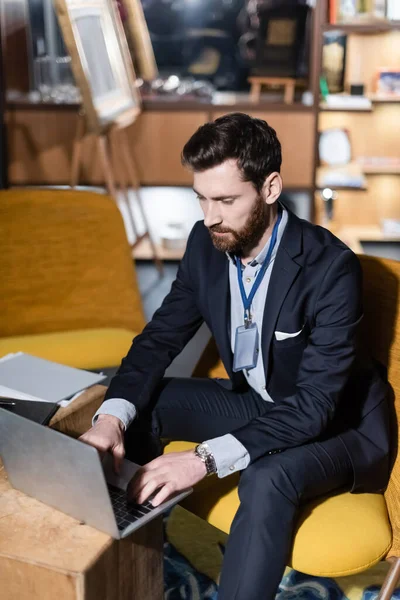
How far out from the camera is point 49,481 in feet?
5.09

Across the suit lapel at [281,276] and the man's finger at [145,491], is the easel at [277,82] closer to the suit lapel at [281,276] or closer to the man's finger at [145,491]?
the suit lapel at [281,276]

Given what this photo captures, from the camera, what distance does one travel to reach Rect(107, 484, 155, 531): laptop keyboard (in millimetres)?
1534

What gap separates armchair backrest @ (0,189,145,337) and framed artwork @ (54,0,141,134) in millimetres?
1588

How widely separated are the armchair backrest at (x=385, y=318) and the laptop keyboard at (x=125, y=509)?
607 millimetres

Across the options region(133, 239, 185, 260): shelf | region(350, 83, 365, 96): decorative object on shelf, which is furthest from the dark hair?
region(350, 83, 365, 96): decorative object on shelf

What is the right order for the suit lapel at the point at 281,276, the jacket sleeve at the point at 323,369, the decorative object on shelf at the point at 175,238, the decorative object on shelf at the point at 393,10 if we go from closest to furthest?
the jacket sleeve at the point at 323,369
the suit lapel at the point at 281,276
the decorative object on shelf at the point at 393,10
the decorative object on shelf at the point at 175,238

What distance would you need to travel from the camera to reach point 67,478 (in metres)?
1.48

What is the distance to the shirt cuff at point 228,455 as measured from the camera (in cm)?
171

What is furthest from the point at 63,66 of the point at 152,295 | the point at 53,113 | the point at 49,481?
the point at 49,481

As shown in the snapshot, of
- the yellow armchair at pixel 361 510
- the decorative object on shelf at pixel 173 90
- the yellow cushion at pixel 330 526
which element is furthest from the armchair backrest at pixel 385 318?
the decorative object on shelf at pixel 173 90

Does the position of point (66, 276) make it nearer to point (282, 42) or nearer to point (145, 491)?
point (145, 491)

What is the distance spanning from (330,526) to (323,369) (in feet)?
1.08

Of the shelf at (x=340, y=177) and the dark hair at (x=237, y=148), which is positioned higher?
the dark hair at (x=237, y=148)

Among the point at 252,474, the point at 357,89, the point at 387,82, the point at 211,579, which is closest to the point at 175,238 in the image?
the point at 357,89
